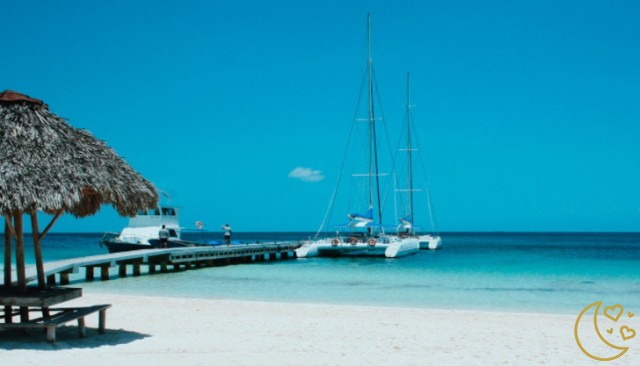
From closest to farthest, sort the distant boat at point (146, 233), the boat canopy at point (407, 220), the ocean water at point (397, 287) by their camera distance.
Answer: the ocean water at point (397, 287), the distant boat at point (146, 233), the boat canopy at point (407, 220)

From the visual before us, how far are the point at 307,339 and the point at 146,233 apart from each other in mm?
24184

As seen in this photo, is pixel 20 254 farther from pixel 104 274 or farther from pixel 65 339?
pixel 104 274

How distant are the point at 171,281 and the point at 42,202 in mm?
13939

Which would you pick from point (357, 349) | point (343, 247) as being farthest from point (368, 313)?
point (343, 247)

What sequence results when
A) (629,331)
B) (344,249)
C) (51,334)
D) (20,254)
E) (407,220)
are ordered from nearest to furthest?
(51,334) < (20,254) < (629,331) < (344,249) < (407,220)

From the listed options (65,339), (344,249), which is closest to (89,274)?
(65,339)

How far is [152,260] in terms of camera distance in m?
23.9

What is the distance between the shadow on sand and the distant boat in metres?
21.1

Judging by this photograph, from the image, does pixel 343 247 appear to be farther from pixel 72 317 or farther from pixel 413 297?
pixel 72 317

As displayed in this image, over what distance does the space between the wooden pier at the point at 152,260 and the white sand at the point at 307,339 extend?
590 cm

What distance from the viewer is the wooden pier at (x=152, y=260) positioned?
60.2 feet

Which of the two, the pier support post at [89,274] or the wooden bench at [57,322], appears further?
the pier support post at [89,274]

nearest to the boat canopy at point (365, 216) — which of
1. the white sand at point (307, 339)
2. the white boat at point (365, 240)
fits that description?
the white boat at point (365, 240)

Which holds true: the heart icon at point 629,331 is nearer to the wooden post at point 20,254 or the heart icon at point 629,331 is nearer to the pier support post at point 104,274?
the wooden post at point 20,254
